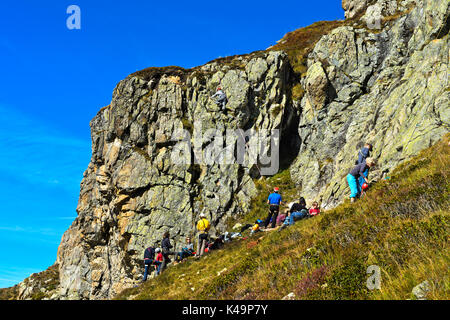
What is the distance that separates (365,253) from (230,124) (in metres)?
32.2

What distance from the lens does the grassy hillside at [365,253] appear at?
220 inches

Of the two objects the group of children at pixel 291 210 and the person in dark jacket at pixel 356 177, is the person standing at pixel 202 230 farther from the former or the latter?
the person in dark jacket at pixel 356 177

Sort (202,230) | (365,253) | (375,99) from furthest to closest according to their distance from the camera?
(375,99), (202,230), (365,253)

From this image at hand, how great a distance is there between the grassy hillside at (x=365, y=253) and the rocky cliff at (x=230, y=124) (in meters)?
14.9

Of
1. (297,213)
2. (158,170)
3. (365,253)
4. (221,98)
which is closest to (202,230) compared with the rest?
(297,213)

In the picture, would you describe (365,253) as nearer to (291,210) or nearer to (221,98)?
(291,210)

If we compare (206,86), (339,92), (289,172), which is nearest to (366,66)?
(339,92)

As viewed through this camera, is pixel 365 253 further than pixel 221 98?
No

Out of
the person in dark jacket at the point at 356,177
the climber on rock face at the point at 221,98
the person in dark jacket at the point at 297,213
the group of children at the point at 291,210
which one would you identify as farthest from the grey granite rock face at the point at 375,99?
the climber on rock face at the point at 221,98

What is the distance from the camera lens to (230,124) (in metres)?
38.3

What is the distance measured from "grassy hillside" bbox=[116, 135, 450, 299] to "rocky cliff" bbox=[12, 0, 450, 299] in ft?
48.8

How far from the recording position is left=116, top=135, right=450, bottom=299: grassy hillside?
5.59 meters

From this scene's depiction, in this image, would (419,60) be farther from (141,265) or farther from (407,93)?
(141,265)
